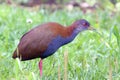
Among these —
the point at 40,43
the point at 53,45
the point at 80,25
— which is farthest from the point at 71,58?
the point at 40,43

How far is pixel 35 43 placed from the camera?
18.1 ft

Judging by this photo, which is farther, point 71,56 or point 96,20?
point 96,20


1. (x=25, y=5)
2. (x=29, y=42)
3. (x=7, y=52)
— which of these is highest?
(x=29, y=42)

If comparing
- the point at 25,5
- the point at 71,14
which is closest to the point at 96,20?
the point at 71,14

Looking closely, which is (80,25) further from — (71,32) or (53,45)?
(53,45)

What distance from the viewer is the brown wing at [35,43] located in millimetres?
5500

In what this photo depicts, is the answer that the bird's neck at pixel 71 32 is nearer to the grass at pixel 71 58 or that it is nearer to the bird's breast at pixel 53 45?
the bird's breast at pixel 53 45

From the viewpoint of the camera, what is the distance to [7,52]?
21.1ft

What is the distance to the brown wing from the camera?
550cm

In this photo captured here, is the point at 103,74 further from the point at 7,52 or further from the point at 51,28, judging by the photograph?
the point at 7,52

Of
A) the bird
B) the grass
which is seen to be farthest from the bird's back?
the grass

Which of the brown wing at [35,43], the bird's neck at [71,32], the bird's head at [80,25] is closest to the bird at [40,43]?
the brown wing at [35,43]

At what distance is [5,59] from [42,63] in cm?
46

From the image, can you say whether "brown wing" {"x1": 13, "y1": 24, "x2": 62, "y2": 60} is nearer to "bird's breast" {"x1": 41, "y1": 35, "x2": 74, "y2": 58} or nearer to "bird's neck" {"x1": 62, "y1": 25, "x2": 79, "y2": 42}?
"bird's breast" {"x1": 41, "y1": 35, "x2": 74, "y2": 58}
